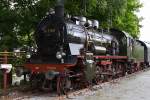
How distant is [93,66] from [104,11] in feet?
28.0

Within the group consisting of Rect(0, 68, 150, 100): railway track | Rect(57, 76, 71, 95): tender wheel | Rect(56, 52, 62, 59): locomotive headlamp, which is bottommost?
Rect(0, 68, 150, 100): railway track

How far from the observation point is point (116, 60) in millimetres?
22328

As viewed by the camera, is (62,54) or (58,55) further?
(62,54)

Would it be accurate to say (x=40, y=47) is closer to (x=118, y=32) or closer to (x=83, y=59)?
(x=83, y=59)

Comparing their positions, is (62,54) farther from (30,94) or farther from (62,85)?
(30,94)

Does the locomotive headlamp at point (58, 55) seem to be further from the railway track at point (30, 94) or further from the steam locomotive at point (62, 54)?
the railway track at point (30, 94)

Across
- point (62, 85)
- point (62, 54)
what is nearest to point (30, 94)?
point (62, 85)

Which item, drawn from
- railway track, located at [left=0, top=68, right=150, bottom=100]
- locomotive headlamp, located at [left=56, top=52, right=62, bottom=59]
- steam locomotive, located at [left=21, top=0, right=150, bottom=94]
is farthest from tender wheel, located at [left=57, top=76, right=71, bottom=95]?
locomotive headlamp, located at [left=56, top=52, right=62, bottom=59]

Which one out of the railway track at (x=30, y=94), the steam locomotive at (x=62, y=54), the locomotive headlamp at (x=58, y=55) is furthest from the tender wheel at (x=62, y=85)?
the locomotive headlamp at (x=58, y=55)

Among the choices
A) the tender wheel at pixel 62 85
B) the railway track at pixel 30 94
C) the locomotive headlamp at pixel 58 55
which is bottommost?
the railway track at pixel 30 94

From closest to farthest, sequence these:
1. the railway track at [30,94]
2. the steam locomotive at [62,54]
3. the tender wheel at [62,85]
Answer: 1. the railway track at [30,94]
2. the tender wheel at [62,85]
3. the steam locomotive at [62,54]

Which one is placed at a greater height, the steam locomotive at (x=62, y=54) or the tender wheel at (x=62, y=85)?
the steam locomotive at (x=62, y=54)

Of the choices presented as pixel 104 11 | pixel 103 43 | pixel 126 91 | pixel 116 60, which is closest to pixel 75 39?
pixel 126 91

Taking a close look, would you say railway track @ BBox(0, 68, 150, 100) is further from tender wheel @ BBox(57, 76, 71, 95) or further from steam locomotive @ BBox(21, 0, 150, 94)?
steam locomotive @ BBox(21, 0, 150, 94)
